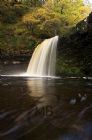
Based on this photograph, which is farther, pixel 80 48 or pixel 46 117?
pixel 80 48

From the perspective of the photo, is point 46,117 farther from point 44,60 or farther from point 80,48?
point 44,60

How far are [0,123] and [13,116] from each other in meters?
0.74

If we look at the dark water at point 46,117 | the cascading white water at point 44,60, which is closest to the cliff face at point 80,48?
the cascading white water at point 44,60

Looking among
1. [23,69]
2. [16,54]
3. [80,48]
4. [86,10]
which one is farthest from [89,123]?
[86,10]

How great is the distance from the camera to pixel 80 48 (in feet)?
71.4

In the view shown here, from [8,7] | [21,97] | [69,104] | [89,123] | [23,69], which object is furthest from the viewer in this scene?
[8,7]

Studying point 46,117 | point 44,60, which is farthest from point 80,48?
point 46,117

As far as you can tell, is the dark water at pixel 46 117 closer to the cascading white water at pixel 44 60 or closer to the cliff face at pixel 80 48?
the cliff face at pixel 80 48

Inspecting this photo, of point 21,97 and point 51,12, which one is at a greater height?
point 51,12

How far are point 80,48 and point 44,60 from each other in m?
3.05

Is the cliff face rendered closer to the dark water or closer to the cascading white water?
the cascading white water

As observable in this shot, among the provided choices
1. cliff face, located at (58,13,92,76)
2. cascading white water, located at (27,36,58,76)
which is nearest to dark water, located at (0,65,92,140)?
cliff face, located at (58,13,92,76)

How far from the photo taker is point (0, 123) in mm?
7148

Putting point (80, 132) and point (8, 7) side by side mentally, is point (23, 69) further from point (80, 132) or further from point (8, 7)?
point (80, 132)
